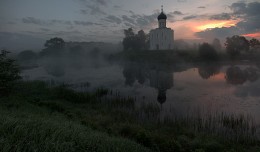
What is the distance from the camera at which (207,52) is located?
6900cm

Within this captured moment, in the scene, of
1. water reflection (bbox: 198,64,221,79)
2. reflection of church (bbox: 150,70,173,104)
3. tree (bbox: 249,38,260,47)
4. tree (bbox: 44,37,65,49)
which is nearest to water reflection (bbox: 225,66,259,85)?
water reflection (bbox: 198,64,221,79)

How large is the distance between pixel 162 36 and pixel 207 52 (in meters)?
19.0

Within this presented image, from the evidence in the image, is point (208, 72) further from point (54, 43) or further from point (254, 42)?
point (54, 43)

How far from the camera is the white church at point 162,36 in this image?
7619 centimetres

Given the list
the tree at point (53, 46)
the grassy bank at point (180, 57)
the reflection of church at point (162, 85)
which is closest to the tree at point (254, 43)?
the grassy bank at point (180, 57)

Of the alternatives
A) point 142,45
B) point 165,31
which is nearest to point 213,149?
point 165,31

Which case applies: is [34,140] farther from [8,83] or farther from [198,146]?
[8,83]

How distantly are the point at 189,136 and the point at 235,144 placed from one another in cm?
250

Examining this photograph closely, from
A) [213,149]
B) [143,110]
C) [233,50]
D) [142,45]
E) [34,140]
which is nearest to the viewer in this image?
[34,140]

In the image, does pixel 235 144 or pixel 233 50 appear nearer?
pixel 235 144

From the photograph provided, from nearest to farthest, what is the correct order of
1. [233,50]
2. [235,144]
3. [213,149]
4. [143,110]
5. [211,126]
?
[213,149]
[235,144]
[211,126]
[143,110]
[233,50]

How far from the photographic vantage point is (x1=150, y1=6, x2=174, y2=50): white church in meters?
76.2

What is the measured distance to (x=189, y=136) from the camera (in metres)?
11.7

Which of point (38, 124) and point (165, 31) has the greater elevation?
point (165, 31)
